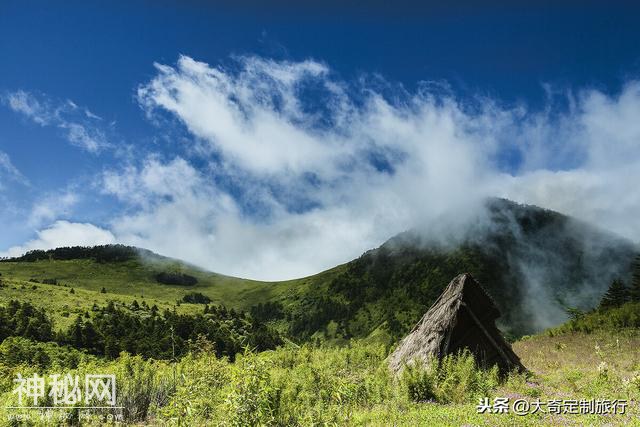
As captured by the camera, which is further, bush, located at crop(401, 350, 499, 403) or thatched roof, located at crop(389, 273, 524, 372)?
thatched roof, located at crop(389, 273, 524, 372)

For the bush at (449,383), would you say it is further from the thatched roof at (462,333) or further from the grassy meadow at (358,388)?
the thatched roof at (462,333)

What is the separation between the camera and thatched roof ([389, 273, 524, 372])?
66.2 ft

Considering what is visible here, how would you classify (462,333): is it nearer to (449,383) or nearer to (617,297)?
(449,383)

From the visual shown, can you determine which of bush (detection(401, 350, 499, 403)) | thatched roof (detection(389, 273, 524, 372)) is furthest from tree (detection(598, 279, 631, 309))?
bush (detection(401, 350, 499, 403))

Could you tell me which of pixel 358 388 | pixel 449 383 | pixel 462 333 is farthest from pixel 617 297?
pixel 358 388

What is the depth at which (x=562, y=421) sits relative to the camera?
10.9 meters

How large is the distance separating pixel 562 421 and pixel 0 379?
28.8 m

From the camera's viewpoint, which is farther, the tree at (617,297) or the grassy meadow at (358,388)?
the tree at (617,297)

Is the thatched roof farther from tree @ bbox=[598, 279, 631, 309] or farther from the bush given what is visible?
tree @ bbox=[598, 279, 631, 309]

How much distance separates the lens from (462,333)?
20.7 meters

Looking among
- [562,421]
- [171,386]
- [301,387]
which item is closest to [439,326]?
[301,387]

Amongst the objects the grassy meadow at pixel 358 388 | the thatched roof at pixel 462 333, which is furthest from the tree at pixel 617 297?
the thatched roof at pixel 462 333

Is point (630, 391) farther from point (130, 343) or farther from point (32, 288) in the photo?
point (32, 288)

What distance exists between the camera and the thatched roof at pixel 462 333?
20172 millimetres
